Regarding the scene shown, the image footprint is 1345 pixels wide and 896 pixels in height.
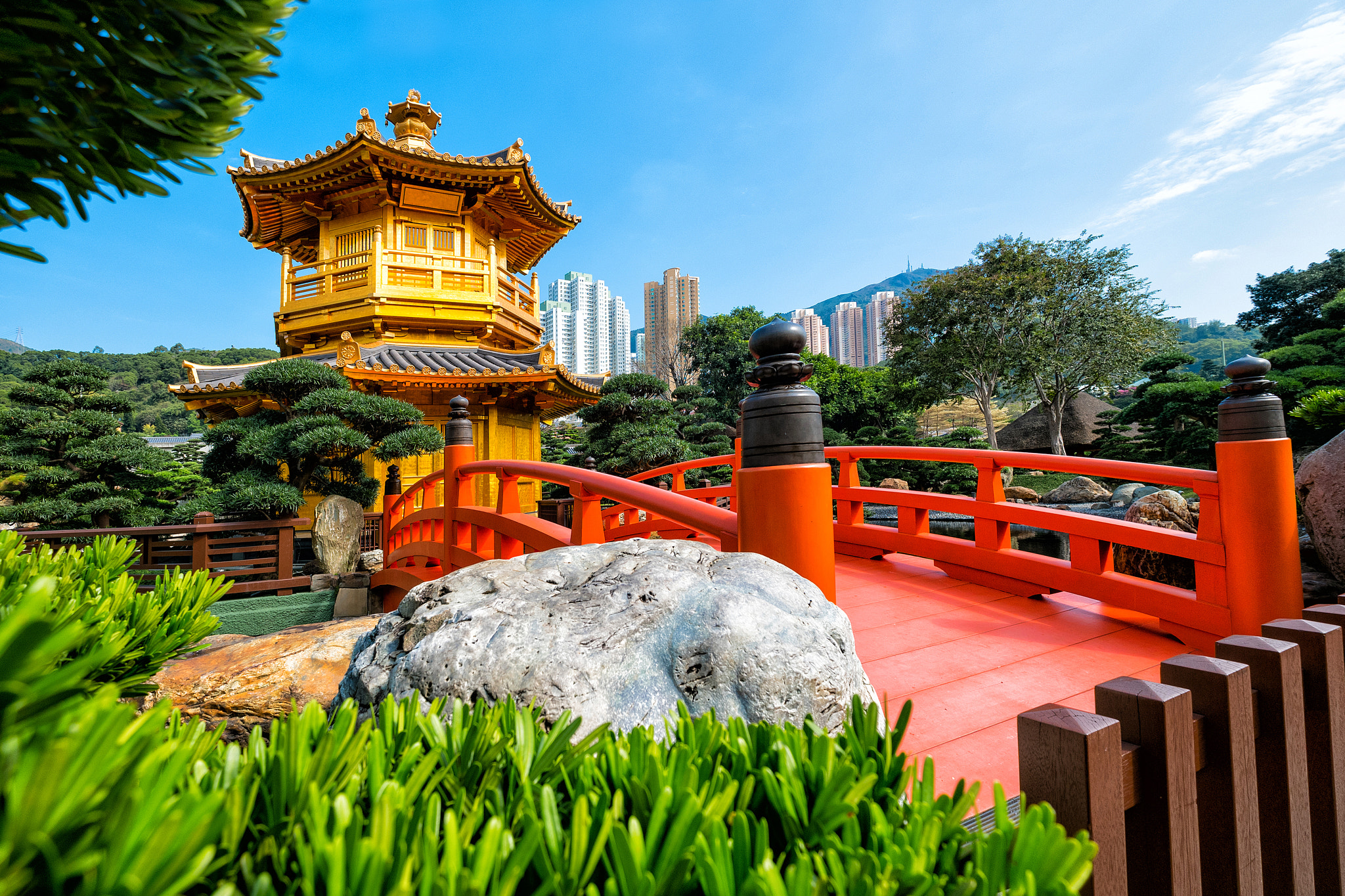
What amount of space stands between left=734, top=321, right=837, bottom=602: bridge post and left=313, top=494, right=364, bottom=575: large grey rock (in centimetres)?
785

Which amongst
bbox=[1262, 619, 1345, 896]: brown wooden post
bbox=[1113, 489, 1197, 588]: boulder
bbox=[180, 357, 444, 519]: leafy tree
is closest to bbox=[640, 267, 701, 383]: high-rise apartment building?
bbox=[180, 357, 444, 519]: leafy tree

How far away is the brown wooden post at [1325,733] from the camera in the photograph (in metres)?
1.47

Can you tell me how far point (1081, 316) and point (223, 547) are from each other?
74.9 ft

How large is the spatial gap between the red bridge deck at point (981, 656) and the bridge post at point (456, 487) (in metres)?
3.05

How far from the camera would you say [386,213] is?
36.9 ft

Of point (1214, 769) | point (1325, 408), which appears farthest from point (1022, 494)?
point (1214, 769)

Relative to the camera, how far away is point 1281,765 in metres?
1.37

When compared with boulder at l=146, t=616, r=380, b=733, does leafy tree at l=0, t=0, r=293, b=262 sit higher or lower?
higher

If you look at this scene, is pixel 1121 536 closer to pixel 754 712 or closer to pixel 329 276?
pixel 754 712

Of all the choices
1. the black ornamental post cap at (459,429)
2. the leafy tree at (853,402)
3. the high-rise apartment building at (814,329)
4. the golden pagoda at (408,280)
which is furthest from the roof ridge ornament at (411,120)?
the high-rise apartment building at (814,329)

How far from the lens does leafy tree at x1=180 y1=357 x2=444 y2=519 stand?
755cm

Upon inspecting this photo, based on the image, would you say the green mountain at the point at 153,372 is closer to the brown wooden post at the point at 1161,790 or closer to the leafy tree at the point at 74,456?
the leafy tree at the point at 74,456

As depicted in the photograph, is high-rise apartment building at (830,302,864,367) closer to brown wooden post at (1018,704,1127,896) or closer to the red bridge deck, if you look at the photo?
the red bridge deck

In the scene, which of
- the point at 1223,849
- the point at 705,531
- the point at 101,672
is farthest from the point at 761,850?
the point at 101,672
